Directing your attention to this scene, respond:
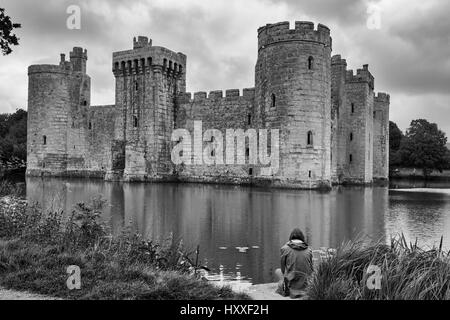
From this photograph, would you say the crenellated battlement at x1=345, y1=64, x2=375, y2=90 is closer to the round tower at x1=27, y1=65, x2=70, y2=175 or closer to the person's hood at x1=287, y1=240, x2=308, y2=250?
the round tower at x1=27, y1=65, x2=70, y2=175

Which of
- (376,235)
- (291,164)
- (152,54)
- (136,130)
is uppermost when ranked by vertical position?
(152,54)

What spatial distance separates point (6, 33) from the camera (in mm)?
9836

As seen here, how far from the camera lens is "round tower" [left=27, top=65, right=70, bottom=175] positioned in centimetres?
3988

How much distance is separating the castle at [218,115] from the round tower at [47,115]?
9 cm

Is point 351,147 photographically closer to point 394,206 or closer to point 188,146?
point 188,146

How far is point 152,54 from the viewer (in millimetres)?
33312

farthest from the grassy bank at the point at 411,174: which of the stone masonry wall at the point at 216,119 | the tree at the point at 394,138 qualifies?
the stone masonry wall at the point at 216,119

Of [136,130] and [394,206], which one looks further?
[136,130]

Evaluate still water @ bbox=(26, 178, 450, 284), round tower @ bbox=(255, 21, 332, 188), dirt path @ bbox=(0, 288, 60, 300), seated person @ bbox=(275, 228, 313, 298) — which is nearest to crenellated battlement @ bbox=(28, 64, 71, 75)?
round tower @ bbox=(255, 21, 332, 188)

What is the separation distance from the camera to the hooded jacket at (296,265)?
5.71 metres

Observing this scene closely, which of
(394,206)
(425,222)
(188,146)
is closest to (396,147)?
(188,146)

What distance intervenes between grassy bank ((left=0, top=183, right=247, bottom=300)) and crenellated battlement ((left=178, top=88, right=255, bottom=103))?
2465 centimetres

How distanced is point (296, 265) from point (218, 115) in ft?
92.5

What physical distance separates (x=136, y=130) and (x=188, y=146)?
13.4 ft
